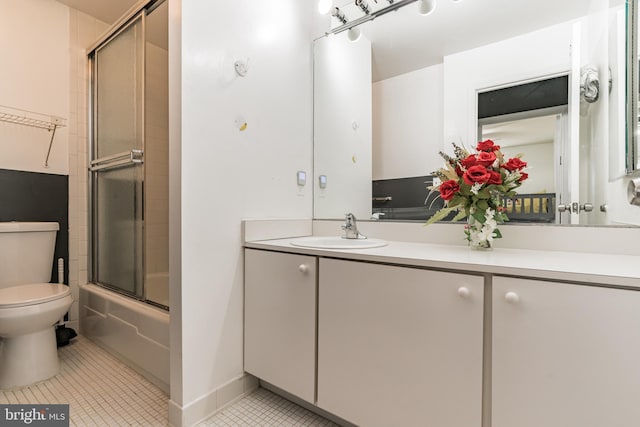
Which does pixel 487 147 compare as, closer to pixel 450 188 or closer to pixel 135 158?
pixel 450 188

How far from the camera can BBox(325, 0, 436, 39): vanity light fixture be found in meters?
1.58

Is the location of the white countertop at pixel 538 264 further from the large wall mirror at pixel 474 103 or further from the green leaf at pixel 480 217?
the large wall mirror at pixel 474 103

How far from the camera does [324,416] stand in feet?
4.40

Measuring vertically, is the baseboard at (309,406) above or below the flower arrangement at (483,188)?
below

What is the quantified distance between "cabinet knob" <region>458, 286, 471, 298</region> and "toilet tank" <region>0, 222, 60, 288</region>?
2366 millimetres

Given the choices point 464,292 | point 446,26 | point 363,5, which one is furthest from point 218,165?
point 446,26

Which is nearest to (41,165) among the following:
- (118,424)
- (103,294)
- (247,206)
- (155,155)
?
(155,155)

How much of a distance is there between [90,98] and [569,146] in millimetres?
2977

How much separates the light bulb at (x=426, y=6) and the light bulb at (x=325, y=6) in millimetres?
518

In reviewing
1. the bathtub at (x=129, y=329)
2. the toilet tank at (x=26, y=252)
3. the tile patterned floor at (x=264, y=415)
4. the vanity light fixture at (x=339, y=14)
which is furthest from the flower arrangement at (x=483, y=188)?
the toilet tank at (x=26, y=252)

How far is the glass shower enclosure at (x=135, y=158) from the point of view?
6.02 ft

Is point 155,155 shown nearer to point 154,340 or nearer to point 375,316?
point 154,340

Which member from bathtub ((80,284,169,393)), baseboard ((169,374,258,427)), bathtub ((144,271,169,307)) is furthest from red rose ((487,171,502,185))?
bathtub ((144,271,169,307))

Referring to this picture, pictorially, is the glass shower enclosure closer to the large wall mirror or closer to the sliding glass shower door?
the sliding glass shower door
